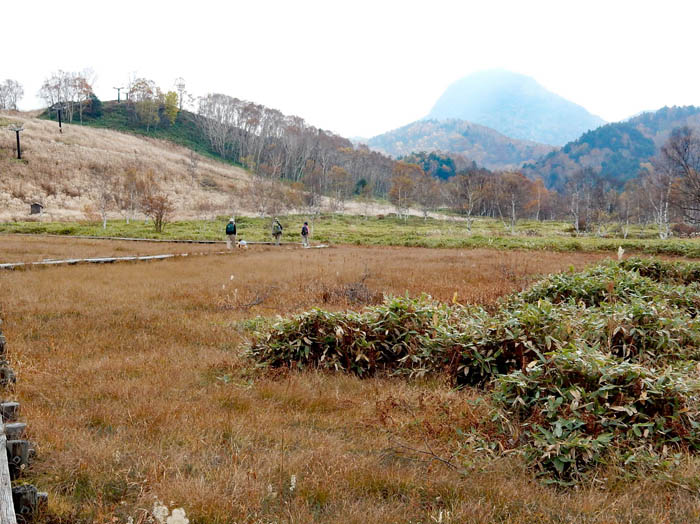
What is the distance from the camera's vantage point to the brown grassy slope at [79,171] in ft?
174

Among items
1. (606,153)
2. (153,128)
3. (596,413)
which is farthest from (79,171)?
(606,153)

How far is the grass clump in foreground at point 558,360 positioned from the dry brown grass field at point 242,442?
286 mm

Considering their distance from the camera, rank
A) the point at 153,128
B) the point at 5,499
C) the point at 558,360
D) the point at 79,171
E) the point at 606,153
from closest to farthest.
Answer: the point at 5,499 → the point at 558,360 → the point at 79,171 → the point at 153,128 → the point at 606,153

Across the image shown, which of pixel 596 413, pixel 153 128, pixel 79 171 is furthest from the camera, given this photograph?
pixel 153 128

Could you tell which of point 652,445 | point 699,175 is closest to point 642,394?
point 652,445

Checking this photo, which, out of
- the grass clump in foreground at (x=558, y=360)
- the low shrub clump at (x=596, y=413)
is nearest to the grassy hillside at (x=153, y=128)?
the grass clump in foreground at (x=558, y=360)

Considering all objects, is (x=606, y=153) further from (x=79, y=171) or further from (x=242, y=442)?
(x=242, y=442)

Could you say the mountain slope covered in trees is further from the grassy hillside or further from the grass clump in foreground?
the grass clump in foreground

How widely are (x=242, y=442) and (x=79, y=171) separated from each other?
2939 inches

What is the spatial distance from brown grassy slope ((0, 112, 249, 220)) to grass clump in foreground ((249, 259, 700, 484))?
52.2 metres

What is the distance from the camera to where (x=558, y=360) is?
395 cm

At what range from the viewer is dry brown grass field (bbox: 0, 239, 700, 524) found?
111 inches

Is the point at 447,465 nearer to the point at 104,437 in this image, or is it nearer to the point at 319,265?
the point at 104,437

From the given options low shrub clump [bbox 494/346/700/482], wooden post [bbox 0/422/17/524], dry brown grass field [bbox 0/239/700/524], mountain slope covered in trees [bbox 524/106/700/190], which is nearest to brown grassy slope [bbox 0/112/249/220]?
dry brown grass field [bbox 0/239/700/524]
